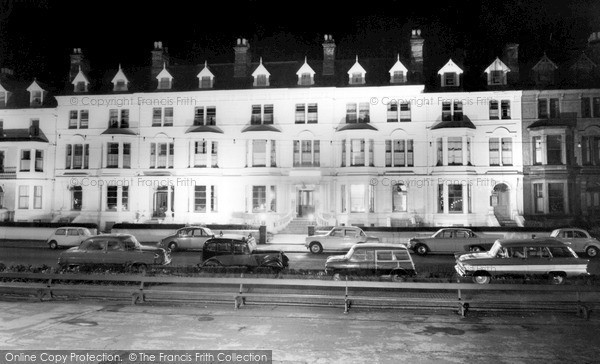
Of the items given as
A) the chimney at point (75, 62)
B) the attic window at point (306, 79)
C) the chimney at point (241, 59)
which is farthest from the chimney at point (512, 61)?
the chimney at point (75, 62)

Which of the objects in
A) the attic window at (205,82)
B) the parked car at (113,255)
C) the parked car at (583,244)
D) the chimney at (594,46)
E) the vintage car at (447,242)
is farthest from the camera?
the attic window at (205,82)

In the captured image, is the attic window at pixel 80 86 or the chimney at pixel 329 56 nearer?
the chimney at pixel 329 56

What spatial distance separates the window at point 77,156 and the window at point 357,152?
22.2 metres

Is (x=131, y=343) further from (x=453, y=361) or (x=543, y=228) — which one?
(x=543, y=228)

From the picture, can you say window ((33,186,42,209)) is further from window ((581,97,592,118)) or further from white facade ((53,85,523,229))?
window ((581,97,592,118))

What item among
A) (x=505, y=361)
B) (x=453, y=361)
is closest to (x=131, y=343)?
(x=453, y=361)

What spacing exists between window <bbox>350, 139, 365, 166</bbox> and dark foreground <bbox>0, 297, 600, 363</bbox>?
25172 mm

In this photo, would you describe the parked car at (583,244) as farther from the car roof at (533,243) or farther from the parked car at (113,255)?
the parked car at (113,255)

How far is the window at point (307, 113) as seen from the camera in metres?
38.6

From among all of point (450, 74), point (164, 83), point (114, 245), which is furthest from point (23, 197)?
point (450, 74)

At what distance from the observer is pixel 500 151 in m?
37.2

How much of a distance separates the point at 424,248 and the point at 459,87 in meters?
16.7

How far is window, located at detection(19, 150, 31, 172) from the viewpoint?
4210cm

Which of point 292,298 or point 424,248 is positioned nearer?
point 292,298
